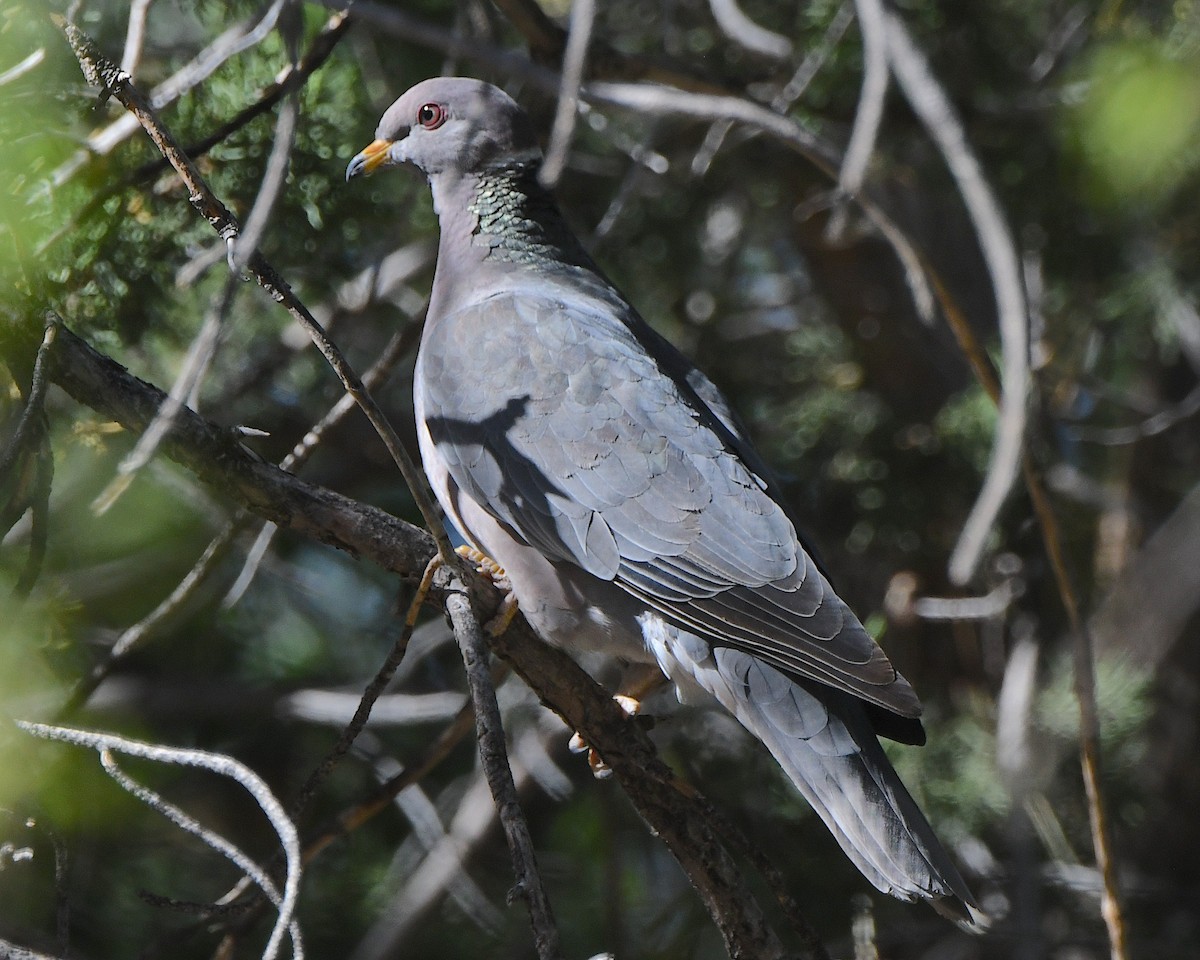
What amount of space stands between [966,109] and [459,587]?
8.67 feet

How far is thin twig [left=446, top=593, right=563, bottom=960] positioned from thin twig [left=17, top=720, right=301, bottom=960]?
32cm

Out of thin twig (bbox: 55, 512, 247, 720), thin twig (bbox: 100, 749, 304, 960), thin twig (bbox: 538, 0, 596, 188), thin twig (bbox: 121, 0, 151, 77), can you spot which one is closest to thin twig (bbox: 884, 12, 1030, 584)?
Result: thin twig (bbox: 538, 0, 596, 188)

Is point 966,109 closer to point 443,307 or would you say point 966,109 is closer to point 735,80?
point 735,80

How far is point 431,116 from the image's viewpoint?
11.1 ft

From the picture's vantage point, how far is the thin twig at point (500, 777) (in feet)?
5.97

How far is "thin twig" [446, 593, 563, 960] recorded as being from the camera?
5.97 ft

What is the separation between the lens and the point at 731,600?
2588mm

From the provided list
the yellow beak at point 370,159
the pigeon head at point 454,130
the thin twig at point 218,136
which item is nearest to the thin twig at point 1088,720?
the pigeon head at point 454,130

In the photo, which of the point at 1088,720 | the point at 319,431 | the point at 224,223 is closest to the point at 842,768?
the point at 1088,720

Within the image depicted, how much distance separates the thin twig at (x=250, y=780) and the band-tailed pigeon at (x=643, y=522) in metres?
1.06

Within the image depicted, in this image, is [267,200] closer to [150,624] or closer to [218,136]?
[218,136]

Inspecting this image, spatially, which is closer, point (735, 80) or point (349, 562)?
point (735, 80)

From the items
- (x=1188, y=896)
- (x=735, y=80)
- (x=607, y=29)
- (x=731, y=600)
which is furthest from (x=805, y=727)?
(x=607, y=29)

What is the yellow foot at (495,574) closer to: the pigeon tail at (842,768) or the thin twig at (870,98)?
the pigeon tail at (842,768)
